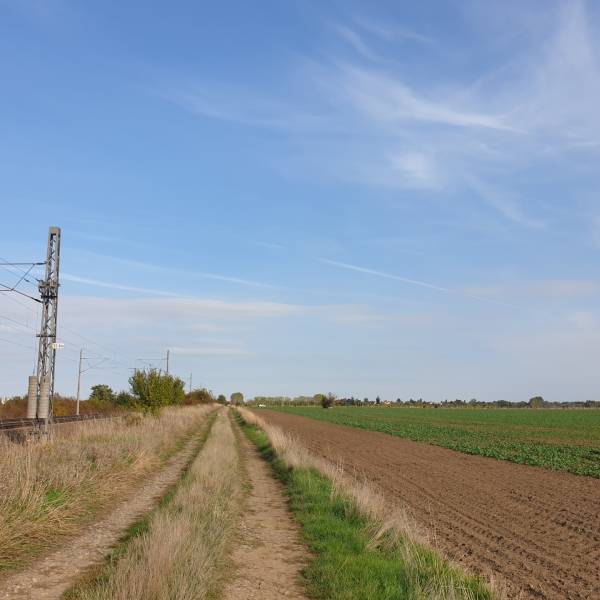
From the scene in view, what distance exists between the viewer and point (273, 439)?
27891 millimetres

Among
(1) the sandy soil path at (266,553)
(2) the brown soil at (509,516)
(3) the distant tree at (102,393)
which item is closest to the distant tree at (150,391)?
(2) the brown soil at (509,516)

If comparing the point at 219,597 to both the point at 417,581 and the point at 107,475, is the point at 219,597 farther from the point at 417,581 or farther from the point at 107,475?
the point at 107,475

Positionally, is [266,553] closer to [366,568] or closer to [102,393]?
[366,568]

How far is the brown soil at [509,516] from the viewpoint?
9109 millimetres

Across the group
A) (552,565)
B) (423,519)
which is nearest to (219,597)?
(552,565)

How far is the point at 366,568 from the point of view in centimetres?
782

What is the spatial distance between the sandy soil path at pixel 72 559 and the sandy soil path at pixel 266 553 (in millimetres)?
1998

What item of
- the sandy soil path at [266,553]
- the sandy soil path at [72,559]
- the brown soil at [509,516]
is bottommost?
the brown soil at [509,516]

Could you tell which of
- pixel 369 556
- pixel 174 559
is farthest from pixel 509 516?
pixel 174 559

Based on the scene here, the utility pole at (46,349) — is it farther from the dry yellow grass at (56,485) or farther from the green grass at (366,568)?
the green grass at (366,568)

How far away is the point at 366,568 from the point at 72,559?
4.11m

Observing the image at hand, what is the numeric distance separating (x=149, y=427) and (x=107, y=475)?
47.6ft

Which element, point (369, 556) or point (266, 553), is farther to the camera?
point (266, 553)

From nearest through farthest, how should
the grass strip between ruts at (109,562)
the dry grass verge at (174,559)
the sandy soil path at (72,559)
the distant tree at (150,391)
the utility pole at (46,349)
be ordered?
the dry grass verge at (174,559), the grass strip between ruts at (109,562), the sandy soil path at (72,559), the utility pole at (46,349), the distant tree at (150,391)
